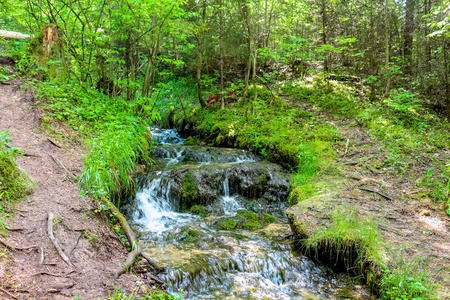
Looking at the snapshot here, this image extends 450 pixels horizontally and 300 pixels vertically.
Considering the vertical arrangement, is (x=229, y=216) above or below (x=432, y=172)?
below

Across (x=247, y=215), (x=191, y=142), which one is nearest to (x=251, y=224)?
(x=247, y=215)

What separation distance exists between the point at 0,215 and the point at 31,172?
117 centimetres

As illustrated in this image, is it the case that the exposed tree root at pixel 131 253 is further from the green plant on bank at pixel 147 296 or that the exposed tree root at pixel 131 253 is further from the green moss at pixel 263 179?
the green moss at pixel 263 179

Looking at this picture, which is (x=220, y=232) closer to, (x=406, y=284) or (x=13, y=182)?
(x=406, y=284)

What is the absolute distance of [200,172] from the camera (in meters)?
7.01

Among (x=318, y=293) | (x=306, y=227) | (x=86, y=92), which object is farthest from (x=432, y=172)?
(x=86, y=92)

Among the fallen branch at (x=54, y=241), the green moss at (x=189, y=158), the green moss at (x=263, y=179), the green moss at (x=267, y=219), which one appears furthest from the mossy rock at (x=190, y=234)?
the green moss at (x=189, y=158)

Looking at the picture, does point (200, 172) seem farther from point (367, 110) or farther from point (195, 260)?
point (367, 110)

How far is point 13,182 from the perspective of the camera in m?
3.17

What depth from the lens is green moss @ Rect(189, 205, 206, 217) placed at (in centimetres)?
625

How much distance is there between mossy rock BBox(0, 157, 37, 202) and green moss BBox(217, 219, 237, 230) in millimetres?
3465

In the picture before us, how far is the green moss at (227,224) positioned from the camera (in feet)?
18.4

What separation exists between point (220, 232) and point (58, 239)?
3043mm

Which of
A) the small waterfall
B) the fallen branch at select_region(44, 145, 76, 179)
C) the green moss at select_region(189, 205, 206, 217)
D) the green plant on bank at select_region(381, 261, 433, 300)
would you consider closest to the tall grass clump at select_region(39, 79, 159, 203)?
the fallen branch at select_region(44, 145, 76, 179)
